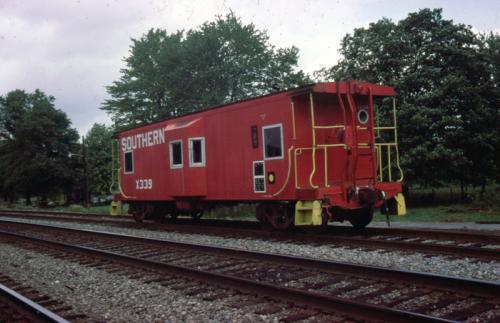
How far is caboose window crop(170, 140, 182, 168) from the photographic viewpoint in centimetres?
1388

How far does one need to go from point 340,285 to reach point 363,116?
627cm

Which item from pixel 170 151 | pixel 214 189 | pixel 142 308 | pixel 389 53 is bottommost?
pixel 142 308

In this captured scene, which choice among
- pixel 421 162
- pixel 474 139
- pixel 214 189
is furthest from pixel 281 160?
pixel 474 139

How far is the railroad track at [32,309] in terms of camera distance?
199 inches

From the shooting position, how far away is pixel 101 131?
256ft

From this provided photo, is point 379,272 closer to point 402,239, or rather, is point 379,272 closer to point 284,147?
point 402,239

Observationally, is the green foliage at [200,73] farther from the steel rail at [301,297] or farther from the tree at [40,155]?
the steel rail at [301,297]

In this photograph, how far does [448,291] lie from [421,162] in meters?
14.8

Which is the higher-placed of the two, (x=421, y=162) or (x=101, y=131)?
(x=101, y=131)

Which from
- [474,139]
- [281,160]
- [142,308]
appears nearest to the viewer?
[142,308]

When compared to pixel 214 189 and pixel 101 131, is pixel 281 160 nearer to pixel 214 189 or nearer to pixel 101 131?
pixel 214 189

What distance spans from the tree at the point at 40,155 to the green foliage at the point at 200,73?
12.6 metres

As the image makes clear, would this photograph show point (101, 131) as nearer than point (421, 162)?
No

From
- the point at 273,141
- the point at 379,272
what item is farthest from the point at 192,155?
the point at 379,272
